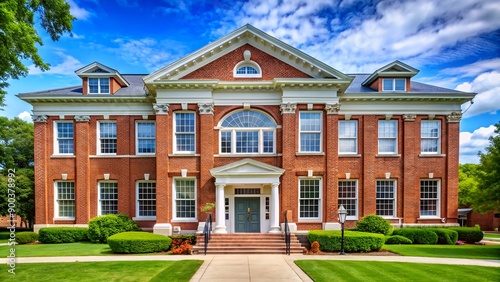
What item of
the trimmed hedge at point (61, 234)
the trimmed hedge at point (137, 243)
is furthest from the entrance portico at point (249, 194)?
the trimmed hedge at point (61, 234)

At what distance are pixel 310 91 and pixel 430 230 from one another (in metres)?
11.4

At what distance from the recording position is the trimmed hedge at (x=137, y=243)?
1554 cm

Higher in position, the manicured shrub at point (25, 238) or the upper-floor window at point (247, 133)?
the upper-floor window at point (247, 133)

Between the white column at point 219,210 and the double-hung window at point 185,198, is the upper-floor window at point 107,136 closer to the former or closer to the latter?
the double-hung window at point 185,198

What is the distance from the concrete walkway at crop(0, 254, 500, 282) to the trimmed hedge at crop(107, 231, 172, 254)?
78 centimetres

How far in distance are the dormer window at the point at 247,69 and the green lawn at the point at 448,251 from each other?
Answer: 42.0 feet

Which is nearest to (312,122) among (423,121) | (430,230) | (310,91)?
(310,91)

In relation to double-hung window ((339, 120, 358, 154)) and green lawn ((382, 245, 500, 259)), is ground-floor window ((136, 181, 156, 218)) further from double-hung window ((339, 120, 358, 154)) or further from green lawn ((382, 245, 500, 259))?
green lawn ((382, 245, 500, 259))

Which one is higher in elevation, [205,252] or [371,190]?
[371,190]

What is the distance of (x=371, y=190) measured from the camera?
2109 cm

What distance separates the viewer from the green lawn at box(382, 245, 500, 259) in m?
15.3

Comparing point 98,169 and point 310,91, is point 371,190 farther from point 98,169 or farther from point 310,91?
point 98,169

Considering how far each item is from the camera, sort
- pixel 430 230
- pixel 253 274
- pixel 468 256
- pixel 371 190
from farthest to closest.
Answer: pixel 371 190, pixel 430 230, pixel 468 256, pixel 253 274

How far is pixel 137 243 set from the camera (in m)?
15.7
